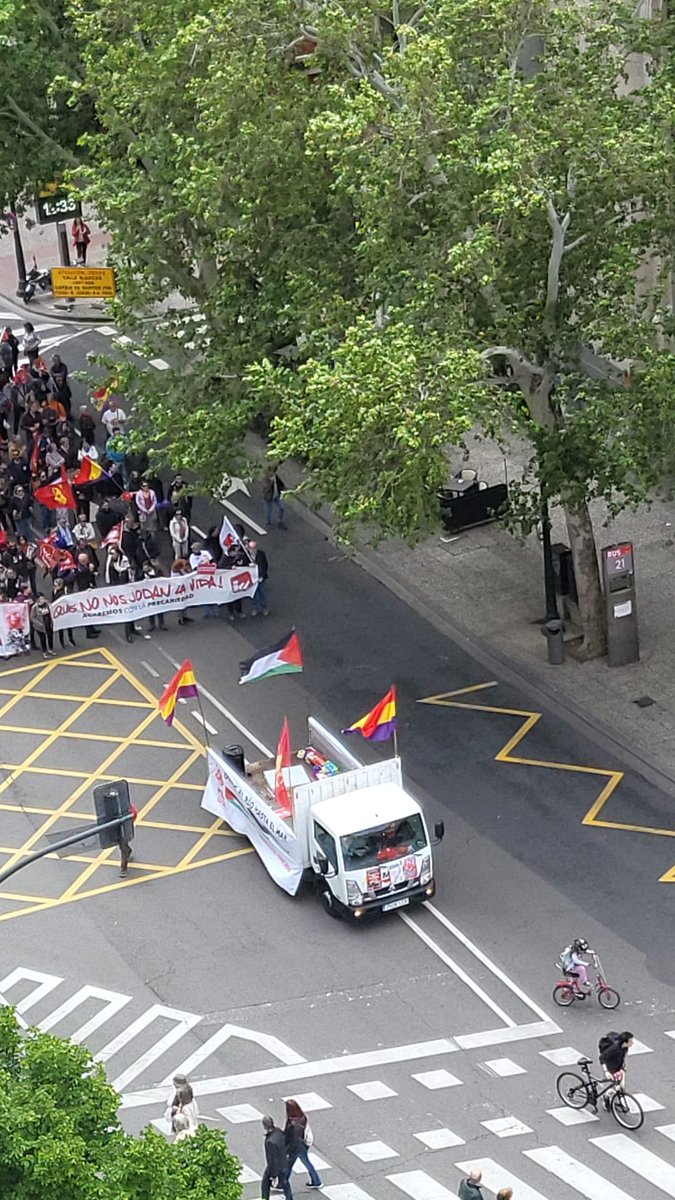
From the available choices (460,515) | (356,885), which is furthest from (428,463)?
(460,515)

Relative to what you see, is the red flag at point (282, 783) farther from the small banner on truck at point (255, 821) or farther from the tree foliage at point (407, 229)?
the tree foliage at point (407, 229)

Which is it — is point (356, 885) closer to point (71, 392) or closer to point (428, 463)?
point (428, 463)

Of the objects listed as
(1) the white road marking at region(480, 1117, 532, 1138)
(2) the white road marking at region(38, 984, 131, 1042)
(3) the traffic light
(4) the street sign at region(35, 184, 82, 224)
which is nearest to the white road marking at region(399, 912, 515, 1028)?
(1) the white road marking at region(480, 1117, 532, 1138)

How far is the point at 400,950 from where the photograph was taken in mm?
30203

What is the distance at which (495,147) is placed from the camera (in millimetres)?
31453

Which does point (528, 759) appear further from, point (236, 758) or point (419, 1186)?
point (419, 1186)

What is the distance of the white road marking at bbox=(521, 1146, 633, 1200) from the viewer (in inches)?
981

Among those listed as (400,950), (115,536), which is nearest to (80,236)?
(115,536)

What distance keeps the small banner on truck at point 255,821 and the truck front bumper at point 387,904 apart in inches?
42.8

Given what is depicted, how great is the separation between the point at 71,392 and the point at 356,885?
2382cm

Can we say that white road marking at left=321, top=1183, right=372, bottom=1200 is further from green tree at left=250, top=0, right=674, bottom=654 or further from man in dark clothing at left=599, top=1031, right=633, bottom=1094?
green tree at left=250, top=0, right=674, bottom=654

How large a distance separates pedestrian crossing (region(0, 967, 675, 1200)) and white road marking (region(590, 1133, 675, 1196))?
0.7 inches

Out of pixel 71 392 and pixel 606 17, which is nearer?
pixel 606 17

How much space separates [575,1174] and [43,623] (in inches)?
676
